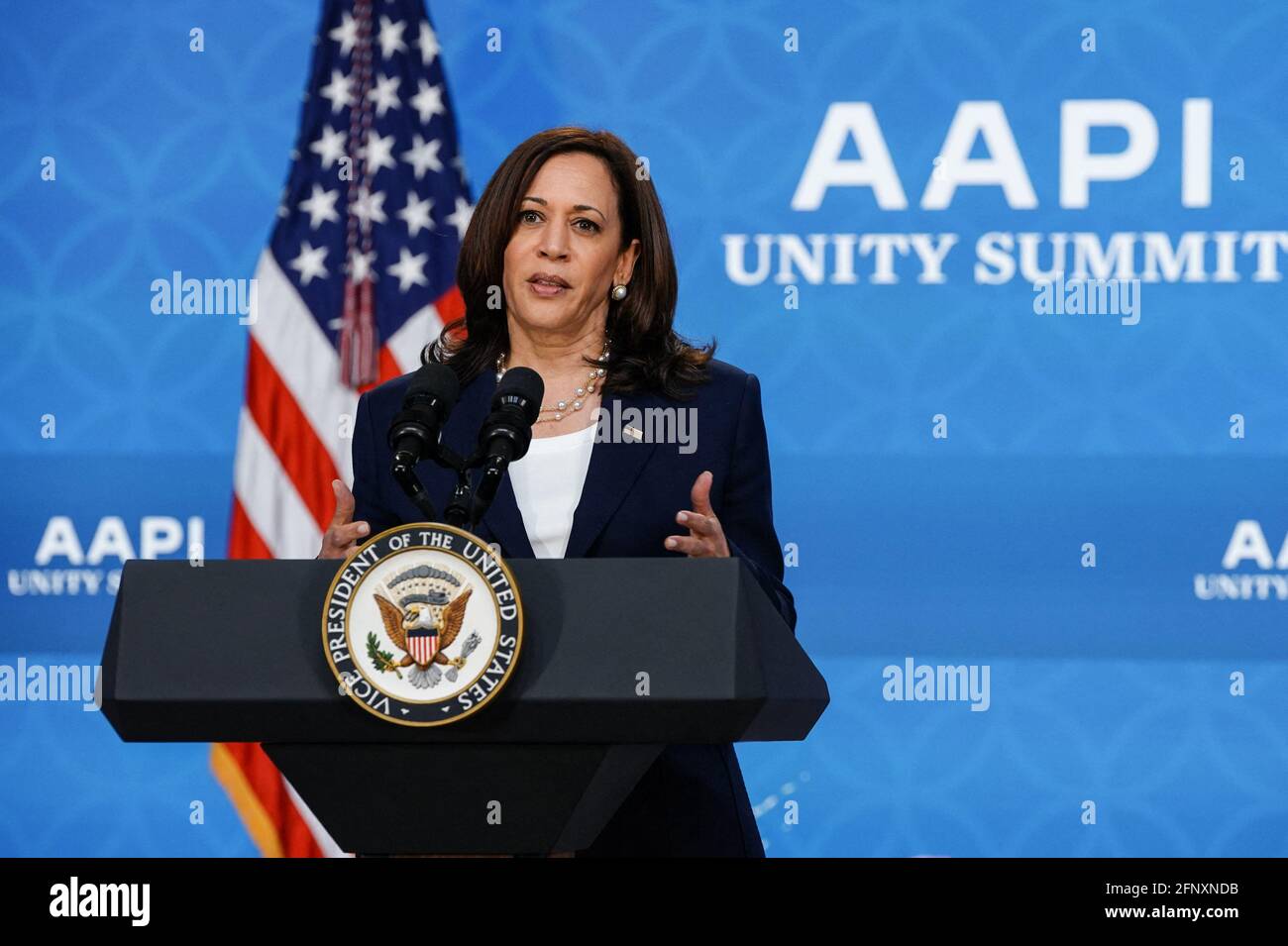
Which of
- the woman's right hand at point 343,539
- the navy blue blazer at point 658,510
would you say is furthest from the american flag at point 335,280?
the woman's right hand at point 343,539

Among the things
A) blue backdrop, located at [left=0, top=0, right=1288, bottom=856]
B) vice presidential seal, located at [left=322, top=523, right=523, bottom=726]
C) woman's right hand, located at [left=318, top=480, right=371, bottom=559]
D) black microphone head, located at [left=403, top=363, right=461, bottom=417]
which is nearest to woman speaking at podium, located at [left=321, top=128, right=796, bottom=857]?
woman's right hand, located at [left=318, top=480, right=371, bottom=559]

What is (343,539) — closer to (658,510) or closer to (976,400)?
(658,510)

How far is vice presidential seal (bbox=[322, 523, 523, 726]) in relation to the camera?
1.44 meters

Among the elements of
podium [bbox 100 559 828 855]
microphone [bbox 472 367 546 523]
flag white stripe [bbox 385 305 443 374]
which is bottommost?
podium [bbox 100 559 828 855]

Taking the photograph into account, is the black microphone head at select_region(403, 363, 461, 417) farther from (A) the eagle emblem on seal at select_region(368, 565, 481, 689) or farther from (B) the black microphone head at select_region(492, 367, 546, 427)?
(A) the eagle emblem on seal at select_region(368, 565, 481, 689)

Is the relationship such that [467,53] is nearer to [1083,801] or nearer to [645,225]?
[645,225]

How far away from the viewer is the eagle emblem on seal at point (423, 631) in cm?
144

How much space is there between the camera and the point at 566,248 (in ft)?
7.29

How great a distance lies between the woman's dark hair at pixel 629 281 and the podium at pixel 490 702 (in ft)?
2.33

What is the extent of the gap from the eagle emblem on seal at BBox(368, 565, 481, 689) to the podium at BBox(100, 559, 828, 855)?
2.2 inches

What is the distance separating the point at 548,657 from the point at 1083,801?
2.59 m

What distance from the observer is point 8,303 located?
3955 millimetres
